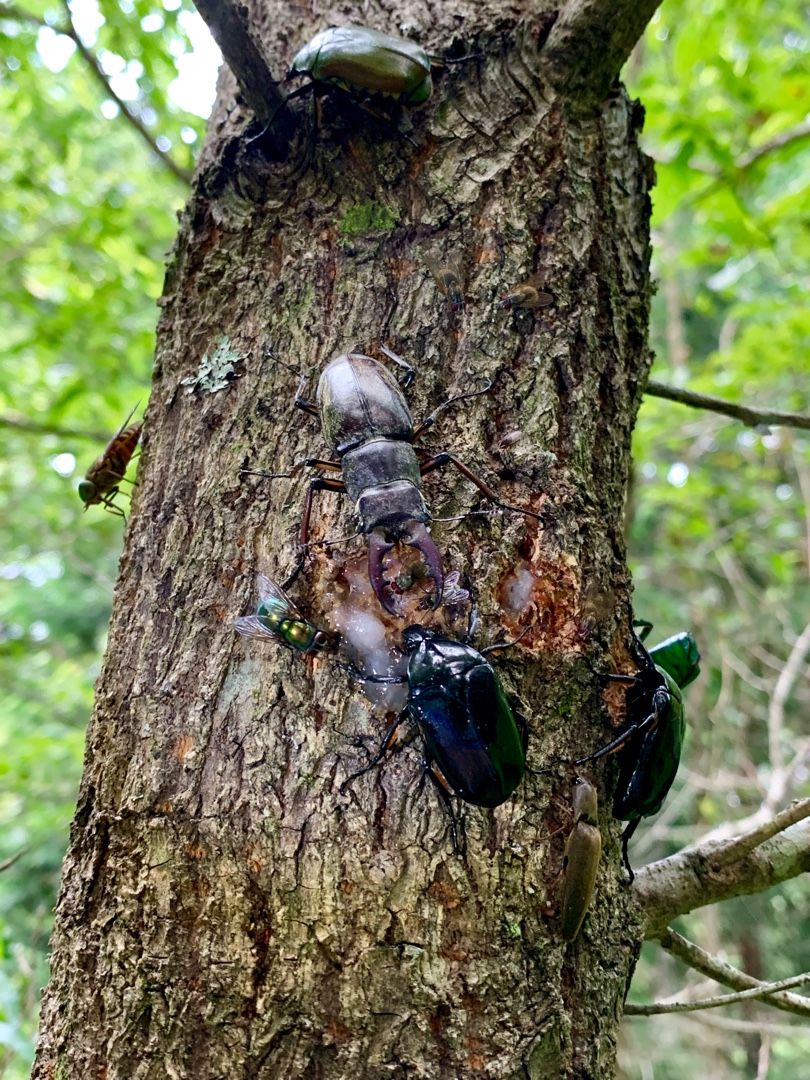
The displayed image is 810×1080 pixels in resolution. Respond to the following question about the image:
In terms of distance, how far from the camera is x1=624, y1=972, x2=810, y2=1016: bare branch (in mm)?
1439

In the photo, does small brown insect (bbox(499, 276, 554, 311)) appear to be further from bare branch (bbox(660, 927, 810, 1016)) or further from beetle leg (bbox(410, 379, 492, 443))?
bare branch (bbox(660, 927, 810, 1016))

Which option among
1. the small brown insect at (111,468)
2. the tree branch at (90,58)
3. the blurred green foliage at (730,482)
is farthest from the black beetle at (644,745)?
the tree branch at (90,58)

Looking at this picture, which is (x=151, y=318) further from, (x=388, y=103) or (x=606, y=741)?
(x=606, y=741)

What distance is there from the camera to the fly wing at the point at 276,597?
143 cm

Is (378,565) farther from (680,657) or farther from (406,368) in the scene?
(680,657)

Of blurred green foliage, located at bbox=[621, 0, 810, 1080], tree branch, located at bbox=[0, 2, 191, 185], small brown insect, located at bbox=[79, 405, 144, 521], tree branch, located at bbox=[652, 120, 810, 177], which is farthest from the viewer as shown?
blurred green foliage, located at bbox=[621, 0, 810, 1080]

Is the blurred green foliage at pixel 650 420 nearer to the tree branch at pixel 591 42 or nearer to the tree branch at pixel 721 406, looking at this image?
the tree branch at pixel 721 406

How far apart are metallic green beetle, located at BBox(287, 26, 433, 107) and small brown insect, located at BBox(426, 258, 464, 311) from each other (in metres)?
0.41

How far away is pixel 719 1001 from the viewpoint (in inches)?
56.4

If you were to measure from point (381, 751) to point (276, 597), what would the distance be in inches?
14.1

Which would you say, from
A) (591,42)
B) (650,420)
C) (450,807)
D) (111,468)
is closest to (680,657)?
(450,807)

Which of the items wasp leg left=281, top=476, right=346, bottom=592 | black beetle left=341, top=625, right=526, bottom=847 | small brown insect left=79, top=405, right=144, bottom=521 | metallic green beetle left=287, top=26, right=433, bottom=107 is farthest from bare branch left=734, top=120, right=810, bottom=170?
black beetle left=341, top=625, right=526, bottom=847

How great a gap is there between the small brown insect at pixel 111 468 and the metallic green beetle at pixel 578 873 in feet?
7.39

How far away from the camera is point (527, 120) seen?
1.82 m
